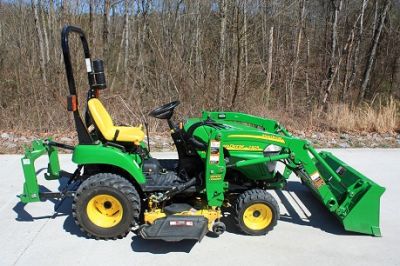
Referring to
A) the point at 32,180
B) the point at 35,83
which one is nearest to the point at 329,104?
the point at 35,83

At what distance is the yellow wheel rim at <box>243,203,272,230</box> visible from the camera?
11.5 ft

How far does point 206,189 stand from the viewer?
3.45 metres

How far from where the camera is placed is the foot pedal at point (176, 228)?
10.4 ft

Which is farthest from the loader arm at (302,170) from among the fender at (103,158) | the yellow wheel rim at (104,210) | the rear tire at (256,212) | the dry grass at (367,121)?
the dry grass at (367,121)

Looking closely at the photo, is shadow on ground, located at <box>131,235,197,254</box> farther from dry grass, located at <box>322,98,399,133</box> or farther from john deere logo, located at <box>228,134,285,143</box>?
dry grass, located at <box>322,98,399,133</box>

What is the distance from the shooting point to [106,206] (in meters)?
3.48

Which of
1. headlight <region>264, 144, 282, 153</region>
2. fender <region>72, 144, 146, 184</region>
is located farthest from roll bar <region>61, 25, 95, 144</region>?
headlight <region>264, 144, 282, 153</region>

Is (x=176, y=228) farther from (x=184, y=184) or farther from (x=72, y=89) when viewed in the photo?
(x=72, y=89)

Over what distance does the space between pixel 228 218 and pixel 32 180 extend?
2.01 m

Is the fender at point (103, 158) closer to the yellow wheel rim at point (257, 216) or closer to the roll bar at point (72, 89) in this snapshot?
the roll bar at point (72, 89)

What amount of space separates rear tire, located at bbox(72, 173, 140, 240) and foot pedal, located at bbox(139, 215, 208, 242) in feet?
0.77

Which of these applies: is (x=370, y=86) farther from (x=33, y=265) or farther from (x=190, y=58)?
(x=33, y=265)

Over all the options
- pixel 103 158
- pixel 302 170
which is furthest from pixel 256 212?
pixel 103 158

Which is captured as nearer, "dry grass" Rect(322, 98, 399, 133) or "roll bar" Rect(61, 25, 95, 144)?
"roll bar" Rect(61, 25, 95, 144)
